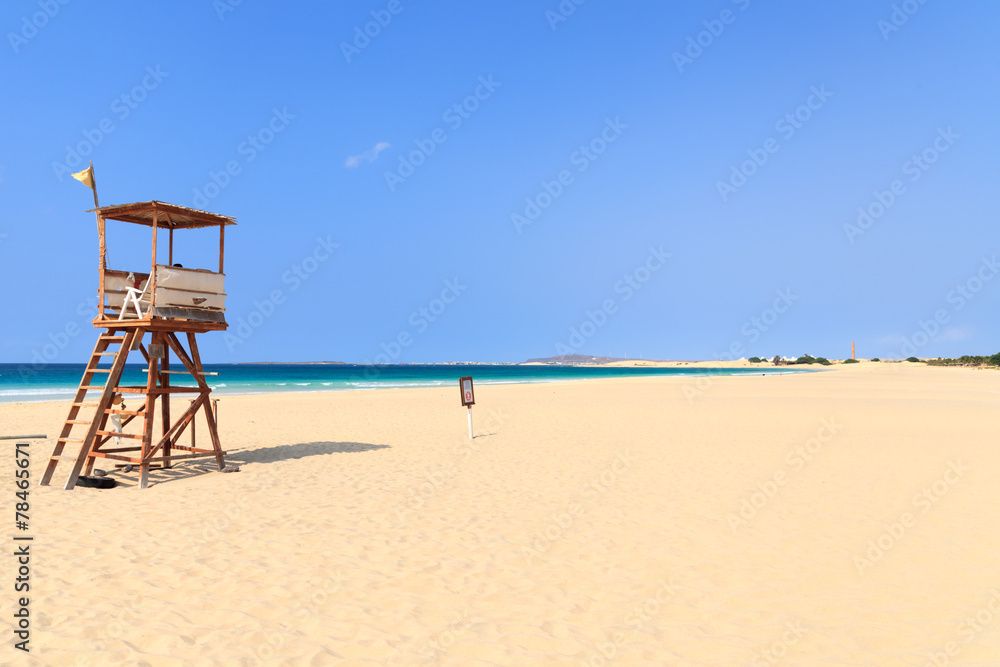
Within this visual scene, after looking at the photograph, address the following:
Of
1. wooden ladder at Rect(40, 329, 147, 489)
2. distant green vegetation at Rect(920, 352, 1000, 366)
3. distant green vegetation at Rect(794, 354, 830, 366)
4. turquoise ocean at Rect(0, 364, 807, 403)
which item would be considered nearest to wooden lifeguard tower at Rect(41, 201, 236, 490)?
wooden ladder at Rect(40, 329, 147, 489)

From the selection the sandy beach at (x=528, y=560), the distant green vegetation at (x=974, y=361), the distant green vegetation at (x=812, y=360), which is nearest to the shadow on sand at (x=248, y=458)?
the sandy beach at (x=528, y=560)

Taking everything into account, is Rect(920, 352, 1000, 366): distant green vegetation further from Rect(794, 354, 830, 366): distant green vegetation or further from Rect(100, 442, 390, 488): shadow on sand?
Rect(100, 442, 390, 488): shadow on sand

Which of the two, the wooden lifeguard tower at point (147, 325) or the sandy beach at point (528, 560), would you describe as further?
the wooden lifeguard tower at point (147, 325)

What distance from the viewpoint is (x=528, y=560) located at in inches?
258

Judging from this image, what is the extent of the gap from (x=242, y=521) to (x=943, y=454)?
14000 millimetres

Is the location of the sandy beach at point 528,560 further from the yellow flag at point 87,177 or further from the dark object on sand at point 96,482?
the yellow flag at point 87,177

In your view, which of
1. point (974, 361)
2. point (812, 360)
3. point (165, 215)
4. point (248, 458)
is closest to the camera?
point (165, 215)

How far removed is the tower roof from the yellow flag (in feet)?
1.79

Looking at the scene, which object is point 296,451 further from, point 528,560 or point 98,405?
point 528,560

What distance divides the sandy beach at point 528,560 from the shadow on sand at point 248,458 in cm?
21

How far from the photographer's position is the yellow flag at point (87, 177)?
433 inches

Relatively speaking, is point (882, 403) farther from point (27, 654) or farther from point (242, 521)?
point (27, 654)

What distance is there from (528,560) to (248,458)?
896 centimetres

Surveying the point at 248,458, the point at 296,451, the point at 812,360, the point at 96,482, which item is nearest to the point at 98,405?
the point at 96,482
